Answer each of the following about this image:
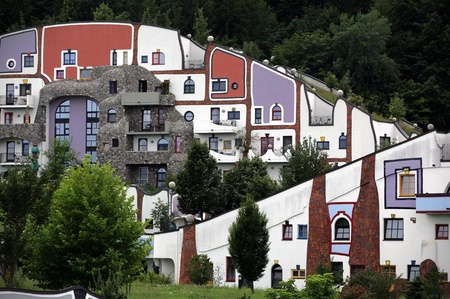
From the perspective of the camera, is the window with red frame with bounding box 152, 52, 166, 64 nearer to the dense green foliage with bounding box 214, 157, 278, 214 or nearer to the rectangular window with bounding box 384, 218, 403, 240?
the dense green foliage with bounding box 214, 157, 278, 214

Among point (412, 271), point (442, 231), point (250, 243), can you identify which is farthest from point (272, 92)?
point (250, 243)

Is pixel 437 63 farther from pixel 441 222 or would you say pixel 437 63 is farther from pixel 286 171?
pixel 441 222

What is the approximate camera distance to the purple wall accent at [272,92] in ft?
285

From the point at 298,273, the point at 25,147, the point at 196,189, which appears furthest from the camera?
the point at 25,147

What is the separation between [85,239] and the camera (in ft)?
164

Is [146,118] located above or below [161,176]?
above

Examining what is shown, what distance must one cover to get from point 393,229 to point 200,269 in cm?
796

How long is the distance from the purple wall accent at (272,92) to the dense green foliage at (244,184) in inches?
281

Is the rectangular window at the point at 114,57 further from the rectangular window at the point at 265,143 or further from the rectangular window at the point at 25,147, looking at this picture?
the rectangular window at the point at 265,143

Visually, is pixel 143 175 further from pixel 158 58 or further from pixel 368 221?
pixel 368 221

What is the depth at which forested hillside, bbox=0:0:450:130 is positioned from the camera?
320 feet

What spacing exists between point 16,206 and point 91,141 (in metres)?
42.6

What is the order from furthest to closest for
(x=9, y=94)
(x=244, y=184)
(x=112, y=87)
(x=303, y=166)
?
1. (x=9, y=94)
2. (x=112, y=87)
3. (x=244, y=184)
4. (x=303, y=166)

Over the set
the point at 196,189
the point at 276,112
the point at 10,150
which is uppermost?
the point at 276,112
